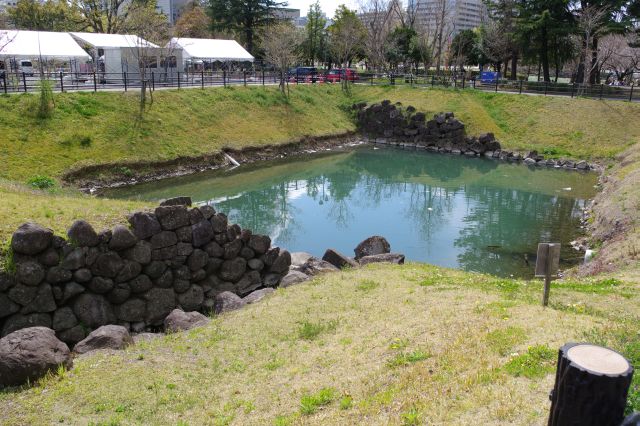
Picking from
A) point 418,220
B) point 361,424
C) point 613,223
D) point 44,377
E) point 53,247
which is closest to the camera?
point 361,424

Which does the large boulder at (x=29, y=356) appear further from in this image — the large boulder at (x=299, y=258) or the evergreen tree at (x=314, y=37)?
the evergreen tree at (x=314, y=37)

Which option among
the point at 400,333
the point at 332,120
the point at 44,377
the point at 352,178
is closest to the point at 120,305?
the point at 44,377

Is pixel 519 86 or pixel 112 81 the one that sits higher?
pixel 519 86

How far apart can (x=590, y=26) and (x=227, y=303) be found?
39.6 m

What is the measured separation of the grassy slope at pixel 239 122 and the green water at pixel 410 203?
2.93 metres

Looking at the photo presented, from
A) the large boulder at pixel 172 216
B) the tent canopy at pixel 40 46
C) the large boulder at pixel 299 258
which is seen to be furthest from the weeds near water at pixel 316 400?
the tent canopy at pixel 40 46

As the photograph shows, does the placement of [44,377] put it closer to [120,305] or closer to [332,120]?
[120,305]

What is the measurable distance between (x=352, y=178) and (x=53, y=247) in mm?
20796

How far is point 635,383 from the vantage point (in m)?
5.10

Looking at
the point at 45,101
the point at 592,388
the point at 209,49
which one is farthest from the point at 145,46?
the point at 592,388

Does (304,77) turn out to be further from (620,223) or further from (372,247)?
(620,223)

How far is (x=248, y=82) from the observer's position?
137 feet

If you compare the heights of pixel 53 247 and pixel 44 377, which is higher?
pixel 53 247

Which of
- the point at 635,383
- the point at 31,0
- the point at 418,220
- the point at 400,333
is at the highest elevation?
the point at 31,0
